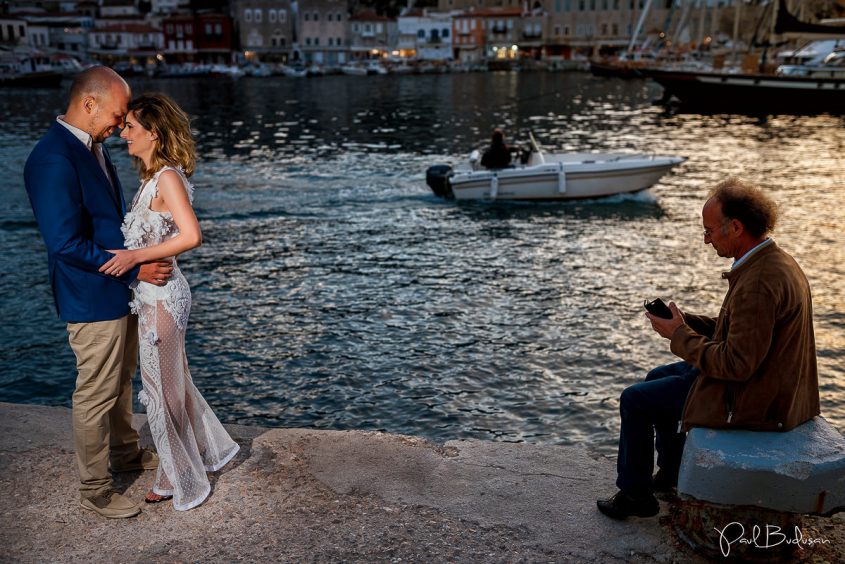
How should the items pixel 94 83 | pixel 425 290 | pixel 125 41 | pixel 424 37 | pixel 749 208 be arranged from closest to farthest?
pixel 749 208
pixel 94 83
pixel 425 290
pixel 125 41
pixel 424 37

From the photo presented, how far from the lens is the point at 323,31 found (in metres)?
111

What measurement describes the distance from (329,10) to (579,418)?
111889mm

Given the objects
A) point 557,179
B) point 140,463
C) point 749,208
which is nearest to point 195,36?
point 557,179

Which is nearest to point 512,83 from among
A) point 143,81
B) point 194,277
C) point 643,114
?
point 643,114

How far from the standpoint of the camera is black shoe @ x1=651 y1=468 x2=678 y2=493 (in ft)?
13.4

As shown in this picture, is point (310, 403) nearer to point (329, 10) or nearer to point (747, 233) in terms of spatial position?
point (747, 233)

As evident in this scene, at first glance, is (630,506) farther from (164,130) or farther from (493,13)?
(493,13)

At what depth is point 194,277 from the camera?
1363cm

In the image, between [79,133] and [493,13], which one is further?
[493,13]

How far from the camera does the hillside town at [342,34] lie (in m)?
105

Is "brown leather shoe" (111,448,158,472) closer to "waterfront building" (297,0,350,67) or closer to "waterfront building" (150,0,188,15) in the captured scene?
"waterfront building" (297,0,350,67)

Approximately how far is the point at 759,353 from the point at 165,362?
288 cm

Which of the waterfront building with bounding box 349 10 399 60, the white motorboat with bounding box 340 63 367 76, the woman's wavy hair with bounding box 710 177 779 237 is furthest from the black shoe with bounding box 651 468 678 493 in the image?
the waterfront building with bounding box 349 10 399 60

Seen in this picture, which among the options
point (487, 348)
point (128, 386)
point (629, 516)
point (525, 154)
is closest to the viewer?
point (629, 516)
